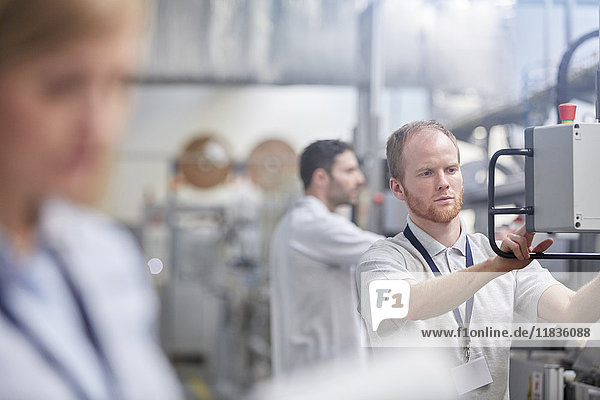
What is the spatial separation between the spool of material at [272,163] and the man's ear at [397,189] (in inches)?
54.5

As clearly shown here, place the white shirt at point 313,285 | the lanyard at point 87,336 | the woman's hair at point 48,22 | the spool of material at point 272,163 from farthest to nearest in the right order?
the spool of material at point 272,163 → the white shirt at point 313,285 → the woman's hair at point 48,22 → the lanyard at point 87,336

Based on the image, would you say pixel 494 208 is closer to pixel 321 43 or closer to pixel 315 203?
pixel 315 203

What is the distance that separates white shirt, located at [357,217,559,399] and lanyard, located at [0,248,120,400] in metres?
1.03

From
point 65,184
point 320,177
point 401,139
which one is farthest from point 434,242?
point 65,184

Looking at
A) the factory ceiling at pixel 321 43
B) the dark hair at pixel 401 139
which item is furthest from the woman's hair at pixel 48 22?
the dark hair at pixel 401 139

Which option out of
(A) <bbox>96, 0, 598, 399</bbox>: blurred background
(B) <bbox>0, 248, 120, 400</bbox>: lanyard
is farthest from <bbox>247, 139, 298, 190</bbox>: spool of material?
(B) <bbox>0, 248, 120, 400</bbox>: lanyard

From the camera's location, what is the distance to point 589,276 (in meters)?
2.00

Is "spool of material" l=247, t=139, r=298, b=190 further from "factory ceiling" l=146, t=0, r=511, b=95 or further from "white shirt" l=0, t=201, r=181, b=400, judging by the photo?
"white shirt" l=0, t=201, r=181, b=400

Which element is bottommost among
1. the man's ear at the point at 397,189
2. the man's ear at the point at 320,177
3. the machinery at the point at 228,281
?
the machinery at the point at 228,281

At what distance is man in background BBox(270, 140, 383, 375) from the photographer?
2.23 metres

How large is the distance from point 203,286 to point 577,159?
414 centimetres

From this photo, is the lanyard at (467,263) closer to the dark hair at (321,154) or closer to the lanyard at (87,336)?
the dark hair at (321,154)

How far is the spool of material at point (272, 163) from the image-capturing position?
3588mm

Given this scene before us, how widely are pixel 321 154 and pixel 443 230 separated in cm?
53
